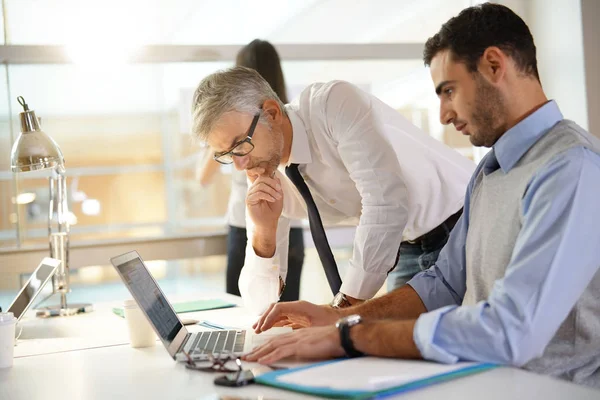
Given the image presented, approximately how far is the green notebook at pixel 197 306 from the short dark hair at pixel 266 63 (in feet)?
4.09

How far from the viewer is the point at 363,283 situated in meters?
2.11

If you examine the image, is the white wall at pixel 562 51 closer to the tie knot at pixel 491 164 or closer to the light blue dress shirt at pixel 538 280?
the tie knot at pixel 491 164

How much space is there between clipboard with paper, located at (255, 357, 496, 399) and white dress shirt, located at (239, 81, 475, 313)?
0.79m

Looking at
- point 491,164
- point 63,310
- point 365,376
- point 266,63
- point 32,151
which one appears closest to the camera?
point 365,376

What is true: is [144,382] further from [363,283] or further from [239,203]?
[239,203]

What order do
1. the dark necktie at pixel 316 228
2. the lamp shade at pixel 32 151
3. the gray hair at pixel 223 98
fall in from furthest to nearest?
the lamp shade at pixel 32 151 < the dark necktie at pixel 316 228 < the gray hair at pixel 223 98

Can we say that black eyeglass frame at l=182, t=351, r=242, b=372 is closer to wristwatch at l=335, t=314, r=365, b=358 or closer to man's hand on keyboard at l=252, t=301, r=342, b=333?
wristwatch at l=335, t=314, r=365, b=358

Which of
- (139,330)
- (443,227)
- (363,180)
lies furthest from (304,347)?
(443,227)

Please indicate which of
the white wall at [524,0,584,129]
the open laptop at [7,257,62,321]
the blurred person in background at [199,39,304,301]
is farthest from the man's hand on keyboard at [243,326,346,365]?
the white wall at [524,0,584,129]

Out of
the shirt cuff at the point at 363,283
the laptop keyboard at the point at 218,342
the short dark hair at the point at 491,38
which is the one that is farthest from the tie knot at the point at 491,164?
the laptop keyboard at the point at 218,342

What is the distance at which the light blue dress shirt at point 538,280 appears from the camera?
1255 millimetres

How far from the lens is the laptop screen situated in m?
1.59

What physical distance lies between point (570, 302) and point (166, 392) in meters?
0.74

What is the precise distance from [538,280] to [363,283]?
0.88 metres
